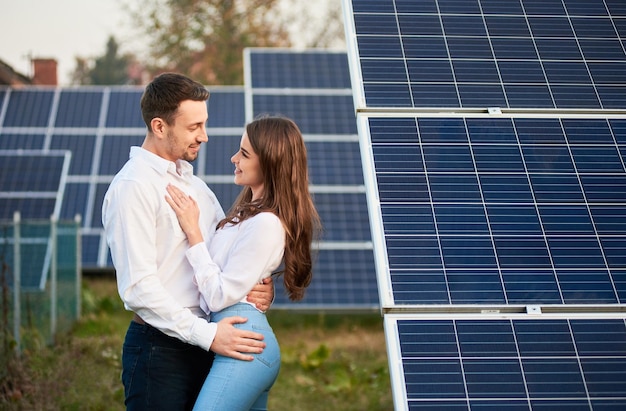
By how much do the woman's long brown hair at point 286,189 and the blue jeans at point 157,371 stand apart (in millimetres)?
674

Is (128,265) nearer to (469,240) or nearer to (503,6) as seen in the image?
(469,240)

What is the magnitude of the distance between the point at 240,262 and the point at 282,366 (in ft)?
20.2

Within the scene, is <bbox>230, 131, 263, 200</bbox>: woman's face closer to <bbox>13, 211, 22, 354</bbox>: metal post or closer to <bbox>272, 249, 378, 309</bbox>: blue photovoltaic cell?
<bbox>13, 211, 22, 354</bbox>: metal post

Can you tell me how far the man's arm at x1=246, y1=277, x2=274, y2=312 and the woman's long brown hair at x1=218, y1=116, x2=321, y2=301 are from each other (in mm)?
101

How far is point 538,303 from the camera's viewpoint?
4875 mm

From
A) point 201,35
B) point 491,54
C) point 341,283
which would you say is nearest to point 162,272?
point 491,54

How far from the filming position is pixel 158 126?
471 centimetres

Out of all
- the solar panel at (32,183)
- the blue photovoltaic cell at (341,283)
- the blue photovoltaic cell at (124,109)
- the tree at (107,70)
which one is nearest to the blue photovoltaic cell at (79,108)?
the blue photovoltaic cell at (124,109)

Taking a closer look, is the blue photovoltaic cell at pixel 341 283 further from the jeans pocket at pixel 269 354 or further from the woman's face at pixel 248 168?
the jeans pocket at pixel 269 354

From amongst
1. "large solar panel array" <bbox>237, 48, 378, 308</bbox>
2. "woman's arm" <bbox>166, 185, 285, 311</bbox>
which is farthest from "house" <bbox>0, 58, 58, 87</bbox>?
"woman's arm" <bbox>166, 185, 285, 311</bbox>

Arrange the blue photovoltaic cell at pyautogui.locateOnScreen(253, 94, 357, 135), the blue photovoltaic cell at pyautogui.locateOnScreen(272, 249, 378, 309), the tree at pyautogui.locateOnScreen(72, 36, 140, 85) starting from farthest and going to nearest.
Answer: the tree at pyautogui.locateOnScreen(72, 36, 140, 85) < the blue photovoltaic cell at pyautogui.locateOnScreen(253, 94, 357, 135) < the blue photovoltaic cell at pyautogui.locateOnScreen(272, 249, 378, 309)

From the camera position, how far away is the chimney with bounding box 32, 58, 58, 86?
24.9 m

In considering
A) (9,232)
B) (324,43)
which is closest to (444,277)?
(9,232)

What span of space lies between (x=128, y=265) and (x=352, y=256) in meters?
8.58
